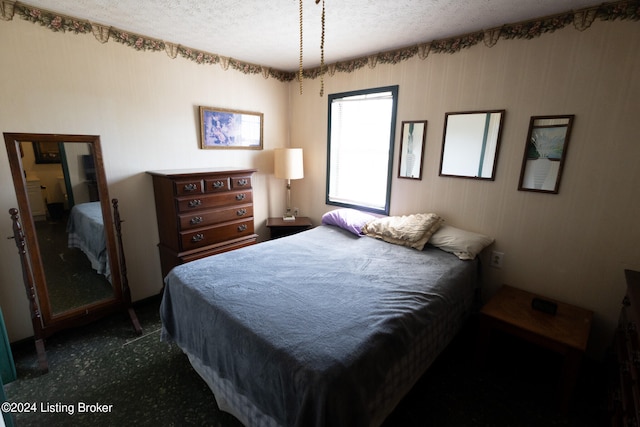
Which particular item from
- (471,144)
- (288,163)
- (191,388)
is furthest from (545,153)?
(191,388)

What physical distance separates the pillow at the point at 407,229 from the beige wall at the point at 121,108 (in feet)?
5.61

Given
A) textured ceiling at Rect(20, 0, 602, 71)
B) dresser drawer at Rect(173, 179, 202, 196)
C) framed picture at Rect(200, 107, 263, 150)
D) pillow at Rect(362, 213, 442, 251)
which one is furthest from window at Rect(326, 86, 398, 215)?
dresser drawer at Rect(173, 179, 202, 196)

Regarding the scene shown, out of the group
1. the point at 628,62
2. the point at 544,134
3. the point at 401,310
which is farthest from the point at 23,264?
the point at 628,62

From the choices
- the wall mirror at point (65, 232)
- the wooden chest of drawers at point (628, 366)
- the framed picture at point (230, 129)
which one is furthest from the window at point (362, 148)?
the wall mirror at point (65, 232)

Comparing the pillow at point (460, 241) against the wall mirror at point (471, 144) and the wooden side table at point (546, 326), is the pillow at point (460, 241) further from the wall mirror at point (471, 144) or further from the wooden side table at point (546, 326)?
the wall mirror at point (471, 144)

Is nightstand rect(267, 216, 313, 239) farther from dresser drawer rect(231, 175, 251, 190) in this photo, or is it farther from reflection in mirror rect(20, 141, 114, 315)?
reflection in mirror rect(20, 141, 114, 315)

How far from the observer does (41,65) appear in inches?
78.8

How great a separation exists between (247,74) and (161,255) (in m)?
2.10

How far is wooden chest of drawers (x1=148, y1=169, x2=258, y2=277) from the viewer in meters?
2.41

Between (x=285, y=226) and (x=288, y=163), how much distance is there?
2.37ft

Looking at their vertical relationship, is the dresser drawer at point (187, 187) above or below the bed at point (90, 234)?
above

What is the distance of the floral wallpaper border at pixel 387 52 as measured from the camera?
1761mm

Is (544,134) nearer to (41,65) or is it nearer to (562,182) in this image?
(562,182)

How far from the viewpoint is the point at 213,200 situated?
2.61 m
